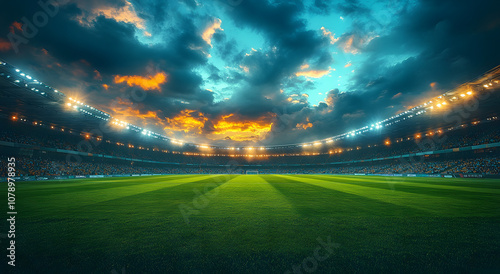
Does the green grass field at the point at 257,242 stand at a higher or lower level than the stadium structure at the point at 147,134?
lower

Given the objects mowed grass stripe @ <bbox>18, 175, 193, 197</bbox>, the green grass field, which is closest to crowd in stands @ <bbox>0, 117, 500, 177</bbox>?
mowed grass stripe @ <bbox>18, 175, 193, 197</bbox>

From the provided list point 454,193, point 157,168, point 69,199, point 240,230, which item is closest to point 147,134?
point 157,168

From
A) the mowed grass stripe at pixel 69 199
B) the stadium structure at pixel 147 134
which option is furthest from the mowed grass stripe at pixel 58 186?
the stadium structure at pixel 147 134

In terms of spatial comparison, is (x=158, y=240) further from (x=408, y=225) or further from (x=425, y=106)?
(x=425, y=106)

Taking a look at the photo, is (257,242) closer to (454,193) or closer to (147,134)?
(454,193)

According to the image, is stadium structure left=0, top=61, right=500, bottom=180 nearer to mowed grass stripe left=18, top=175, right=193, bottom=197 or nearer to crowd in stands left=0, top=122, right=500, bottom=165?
crowd in stands left=0, top=122, right=500, bottom=165

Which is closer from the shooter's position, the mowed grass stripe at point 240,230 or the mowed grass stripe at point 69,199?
the mowed grass stripe at point 240,230

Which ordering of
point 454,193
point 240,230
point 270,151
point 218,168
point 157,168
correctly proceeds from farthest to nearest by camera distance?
point 218,168
point 270,151
point 157,168
point 454,193
point 240,230

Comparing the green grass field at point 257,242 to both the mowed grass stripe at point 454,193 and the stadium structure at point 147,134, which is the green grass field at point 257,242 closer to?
the mowed grass stripe at point 454,193

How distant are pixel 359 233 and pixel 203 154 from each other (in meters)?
85.6

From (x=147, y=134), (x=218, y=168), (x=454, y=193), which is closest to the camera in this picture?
(x=454, y=193)

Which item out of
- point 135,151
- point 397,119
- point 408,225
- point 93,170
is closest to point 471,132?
point 397,119

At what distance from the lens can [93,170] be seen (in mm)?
42562

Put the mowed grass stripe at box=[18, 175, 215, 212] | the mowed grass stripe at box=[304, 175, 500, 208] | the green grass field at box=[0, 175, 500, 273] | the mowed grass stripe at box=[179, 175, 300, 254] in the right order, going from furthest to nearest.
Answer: the mowed grass stripe at box=[304, 175, 500, 208] → the mowed grass stripe at box=[18, 175, 215, 212] → the mowed grass stripe at box=[179, 175, 300, 254] → the green grass field at box=[0, 175, 500, 273]
